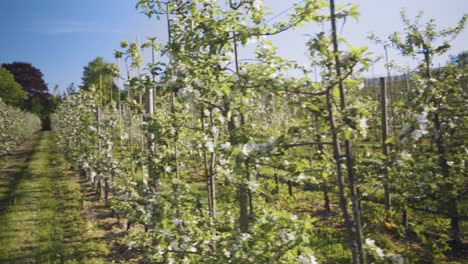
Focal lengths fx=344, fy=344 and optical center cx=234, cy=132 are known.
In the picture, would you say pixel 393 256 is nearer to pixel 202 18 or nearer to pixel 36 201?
pixel 202 18

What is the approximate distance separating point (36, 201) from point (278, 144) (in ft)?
46.9

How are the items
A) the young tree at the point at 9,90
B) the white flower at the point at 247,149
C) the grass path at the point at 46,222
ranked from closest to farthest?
1. the white flower at the point at 247,149
2. the grass path at the point at 46,222
3. the young tree at the point at 9,90

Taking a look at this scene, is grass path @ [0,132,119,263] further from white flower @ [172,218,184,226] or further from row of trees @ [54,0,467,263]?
white flower @ [172,218,184,226]

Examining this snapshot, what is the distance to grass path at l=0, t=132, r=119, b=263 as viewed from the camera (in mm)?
8938

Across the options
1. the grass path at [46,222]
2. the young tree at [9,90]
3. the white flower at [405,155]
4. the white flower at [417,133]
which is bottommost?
the grass path at [46,222]

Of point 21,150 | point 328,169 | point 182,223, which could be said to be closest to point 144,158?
point 182,223

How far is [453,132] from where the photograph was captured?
5484 millimetres

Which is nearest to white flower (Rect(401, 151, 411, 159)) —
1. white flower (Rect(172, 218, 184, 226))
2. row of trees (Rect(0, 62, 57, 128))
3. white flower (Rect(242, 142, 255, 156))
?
white flower (Rect(242, 142, 255, 156))

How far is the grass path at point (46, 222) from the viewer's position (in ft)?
29.3

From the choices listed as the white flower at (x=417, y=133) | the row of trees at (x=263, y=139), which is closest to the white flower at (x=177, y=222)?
the row of trees at (x=263, y=139)

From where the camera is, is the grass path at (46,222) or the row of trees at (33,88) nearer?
the grass path at (46,222)

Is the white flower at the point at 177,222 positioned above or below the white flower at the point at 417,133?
below

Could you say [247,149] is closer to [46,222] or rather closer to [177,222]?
[177,222]

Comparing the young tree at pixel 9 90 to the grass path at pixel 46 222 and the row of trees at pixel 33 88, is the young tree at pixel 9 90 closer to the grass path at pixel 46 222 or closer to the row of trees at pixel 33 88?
the row of trees at pixel 33 88
